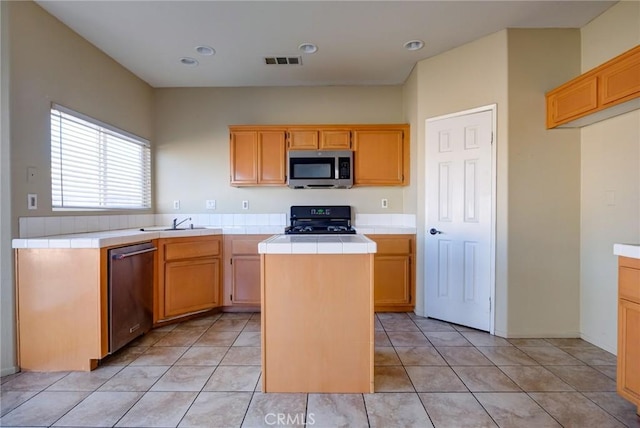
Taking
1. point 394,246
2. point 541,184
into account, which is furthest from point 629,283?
point 394,246

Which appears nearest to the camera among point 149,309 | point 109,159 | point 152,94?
point 149,309

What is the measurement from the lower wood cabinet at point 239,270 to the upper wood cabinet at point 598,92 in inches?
116

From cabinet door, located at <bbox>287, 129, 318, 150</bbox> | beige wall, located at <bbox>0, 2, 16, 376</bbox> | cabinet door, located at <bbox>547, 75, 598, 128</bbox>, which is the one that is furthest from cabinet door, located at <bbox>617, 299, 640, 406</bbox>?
beige wall, located at <bbox>0, 2, 16, 376</bbox>

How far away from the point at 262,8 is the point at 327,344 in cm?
238

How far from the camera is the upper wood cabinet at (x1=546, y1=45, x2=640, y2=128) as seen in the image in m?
1.88

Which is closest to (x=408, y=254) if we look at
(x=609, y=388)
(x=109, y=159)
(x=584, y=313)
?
(x=584, y=313)

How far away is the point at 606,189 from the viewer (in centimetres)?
235

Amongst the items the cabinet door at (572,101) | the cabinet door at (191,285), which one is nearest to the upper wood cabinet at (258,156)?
the cabinet door at (191,285)

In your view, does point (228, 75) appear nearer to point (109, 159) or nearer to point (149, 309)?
point (109, 159)

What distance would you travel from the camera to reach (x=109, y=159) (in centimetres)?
304

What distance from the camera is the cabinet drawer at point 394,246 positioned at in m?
3.23

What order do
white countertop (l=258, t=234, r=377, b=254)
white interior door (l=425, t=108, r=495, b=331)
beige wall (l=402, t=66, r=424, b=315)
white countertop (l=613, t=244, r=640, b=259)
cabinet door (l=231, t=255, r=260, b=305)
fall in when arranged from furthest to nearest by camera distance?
cabinet door (l=231, t=255, r=260, b=305) < beige wall (l=402, t=66, r=424, b=315) < white interior door (l=425, t=108, r=495, b=331) < white countertop (l=258, t=234, r=377, b=254) < white countertop (l=613, t=244, r=640, b=259)

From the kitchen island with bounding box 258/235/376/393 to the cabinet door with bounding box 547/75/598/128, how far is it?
1.93 meters

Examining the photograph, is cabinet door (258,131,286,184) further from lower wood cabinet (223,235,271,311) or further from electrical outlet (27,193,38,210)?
electrical outlet (27,193,38,210)
